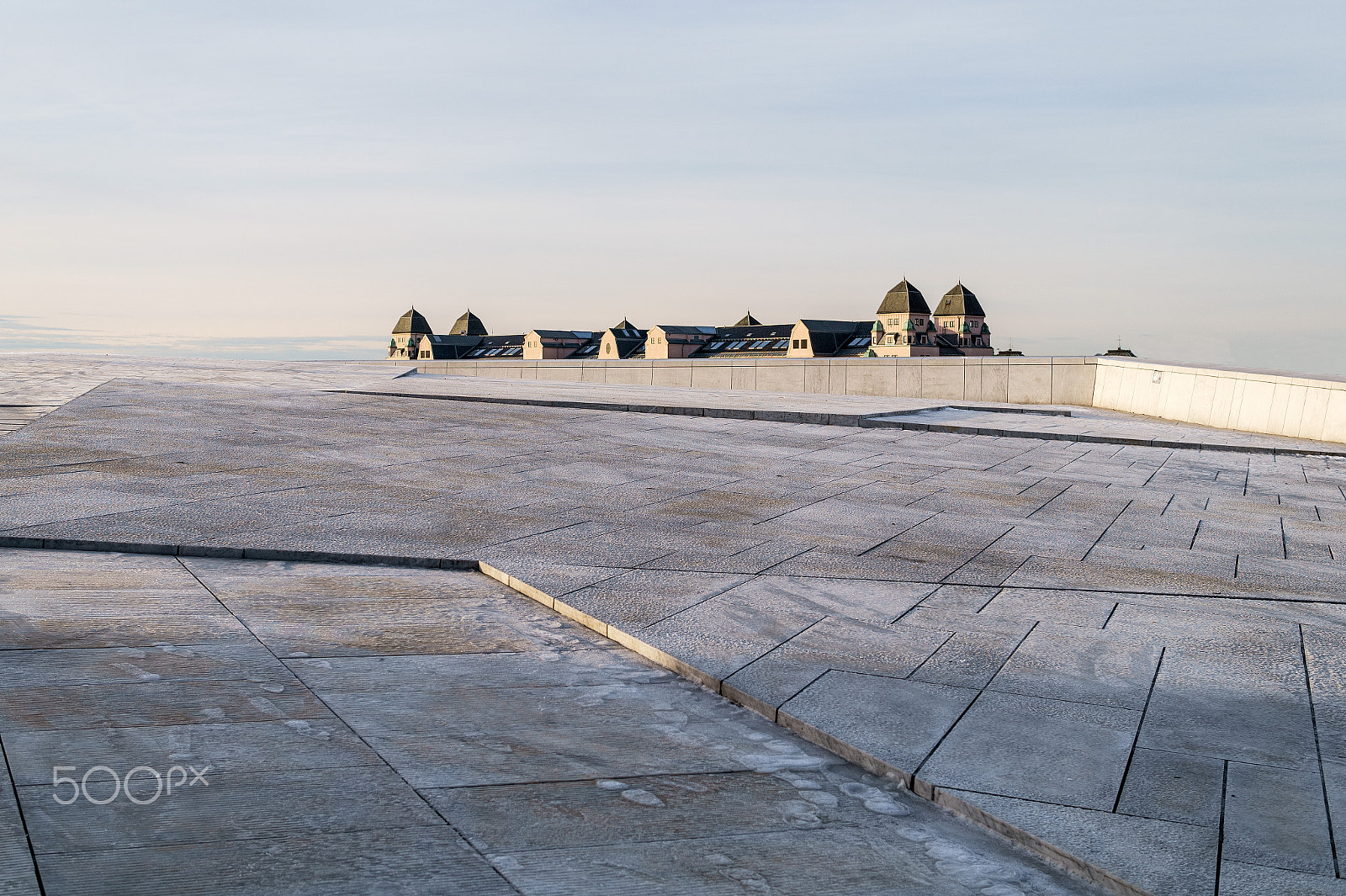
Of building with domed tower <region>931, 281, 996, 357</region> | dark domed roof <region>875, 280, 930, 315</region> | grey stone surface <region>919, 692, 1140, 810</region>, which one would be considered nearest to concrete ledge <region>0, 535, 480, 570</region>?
grey stone surface <region>919, 692, 1140, 810</region>

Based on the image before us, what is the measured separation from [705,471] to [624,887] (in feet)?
24.3

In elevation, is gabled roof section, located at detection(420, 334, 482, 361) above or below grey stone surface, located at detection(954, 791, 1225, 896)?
below

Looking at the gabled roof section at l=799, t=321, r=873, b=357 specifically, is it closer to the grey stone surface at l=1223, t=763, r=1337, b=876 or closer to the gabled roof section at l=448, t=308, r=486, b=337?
the gabled roof section at l=448, t=308, r=486, b=337

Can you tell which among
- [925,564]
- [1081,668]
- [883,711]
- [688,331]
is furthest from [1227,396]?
[688,331]

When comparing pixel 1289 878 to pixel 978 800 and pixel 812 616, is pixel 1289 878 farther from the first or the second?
pixel 812 616

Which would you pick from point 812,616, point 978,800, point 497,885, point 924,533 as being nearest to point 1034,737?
point 978,800

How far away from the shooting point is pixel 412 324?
146625mm

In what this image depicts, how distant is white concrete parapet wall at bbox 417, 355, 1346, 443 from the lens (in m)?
15.7

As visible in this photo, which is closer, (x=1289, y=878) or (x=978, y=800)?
(x=1289, y=878)

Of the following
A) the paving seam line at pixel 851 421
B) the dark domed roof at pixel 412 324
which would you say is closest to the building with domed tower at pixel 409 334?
the dark domed roof at pixel 412 324

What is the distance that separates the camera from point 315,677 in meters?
4.26

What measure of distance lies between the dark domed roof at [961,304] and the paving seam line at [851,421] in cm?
15055

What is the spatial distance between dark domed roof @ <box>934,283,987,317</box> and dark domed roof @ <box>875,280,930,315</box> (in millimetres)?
13747

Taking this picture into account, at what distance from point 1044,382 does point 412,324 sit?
135 meters
